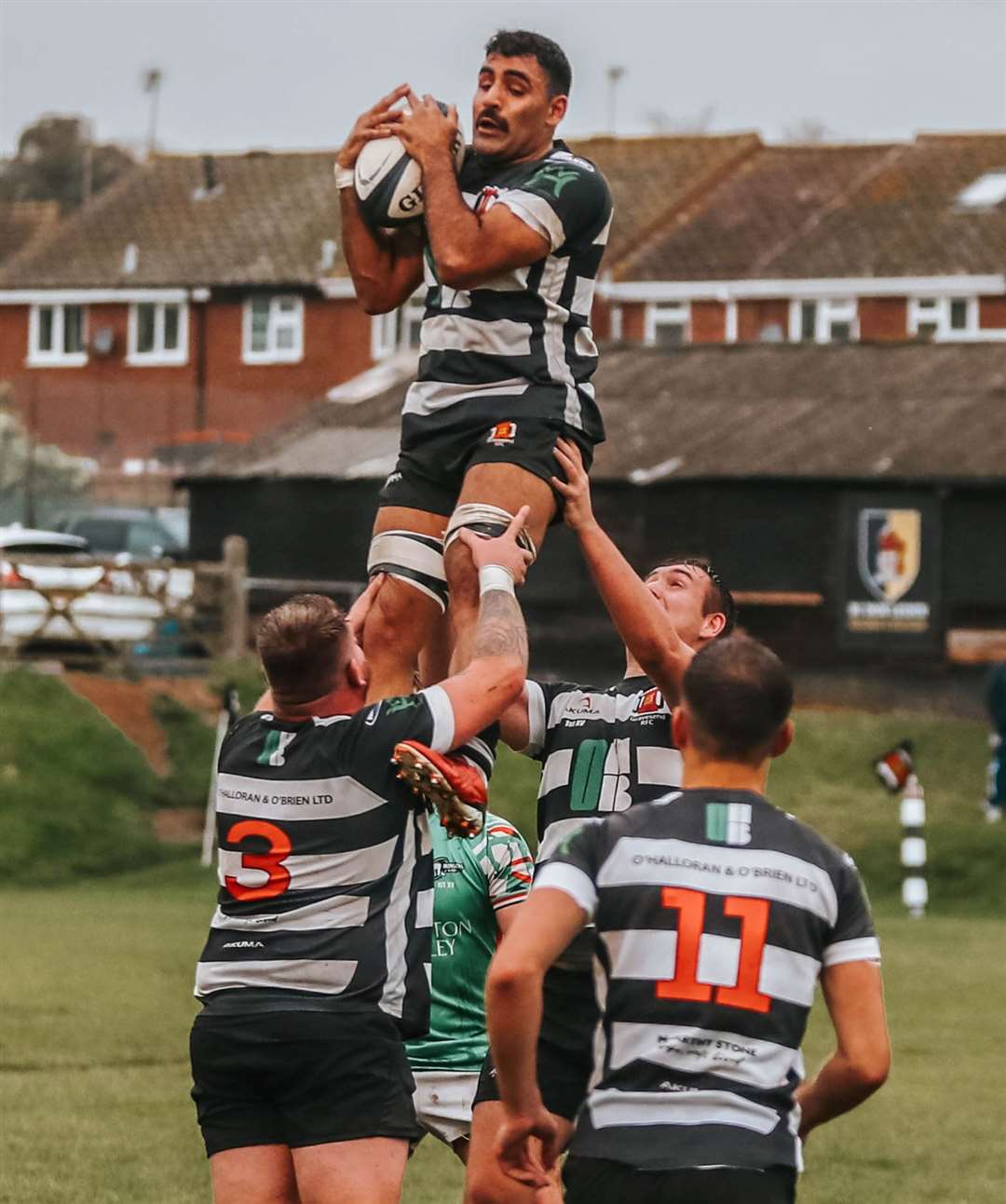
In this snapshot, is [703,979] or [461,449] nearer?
[703,979]

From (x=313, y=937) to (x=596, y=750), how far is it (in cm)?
134

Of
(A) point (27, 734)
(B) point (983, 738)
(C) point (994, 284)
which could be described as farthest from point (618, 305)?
(A) point (27, 734)

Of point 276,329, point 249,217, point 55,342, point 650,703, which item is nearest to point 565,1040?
point 650,703

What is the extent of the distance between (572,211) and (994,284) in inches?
1844

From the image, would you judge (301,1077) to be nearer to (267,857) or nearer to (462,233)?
(267,857)

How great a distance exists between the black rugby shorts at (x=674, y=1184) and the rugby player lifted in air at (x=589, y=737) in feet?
4.67

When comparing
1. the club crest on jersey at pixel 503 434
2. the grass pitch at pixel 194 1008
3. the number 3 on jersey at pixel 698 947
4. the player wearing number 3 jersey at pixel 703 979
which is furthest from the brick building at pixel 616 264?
the number 3 on jersey at pixel 698 947

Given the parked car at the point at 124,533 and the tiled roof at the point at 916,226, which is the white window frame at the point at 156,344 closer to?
the tiled roof at the point at 916,226

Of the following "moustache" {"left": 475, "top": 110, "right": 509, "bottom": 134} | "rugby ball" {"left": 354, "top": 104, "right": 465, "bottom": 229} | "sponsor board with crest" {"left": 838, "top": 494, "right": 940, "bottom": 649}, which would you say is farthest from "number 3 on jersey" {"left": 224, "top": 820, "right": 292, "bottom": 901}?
"sponsor board with crest" {"left": 838, "top": 494, "right": 940, "bottom": 649}

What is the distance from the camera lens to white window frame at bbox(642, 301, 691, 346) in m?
54.3

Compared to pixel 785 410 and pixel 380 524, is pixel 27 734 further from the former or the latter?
pixel 380 524

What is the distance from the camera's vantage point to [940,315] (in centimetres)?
5269

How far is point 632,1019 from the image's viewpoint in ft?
15.5

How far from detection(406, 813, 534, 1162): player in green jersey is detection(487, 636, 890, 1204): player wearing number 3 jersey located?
282 centimetres
